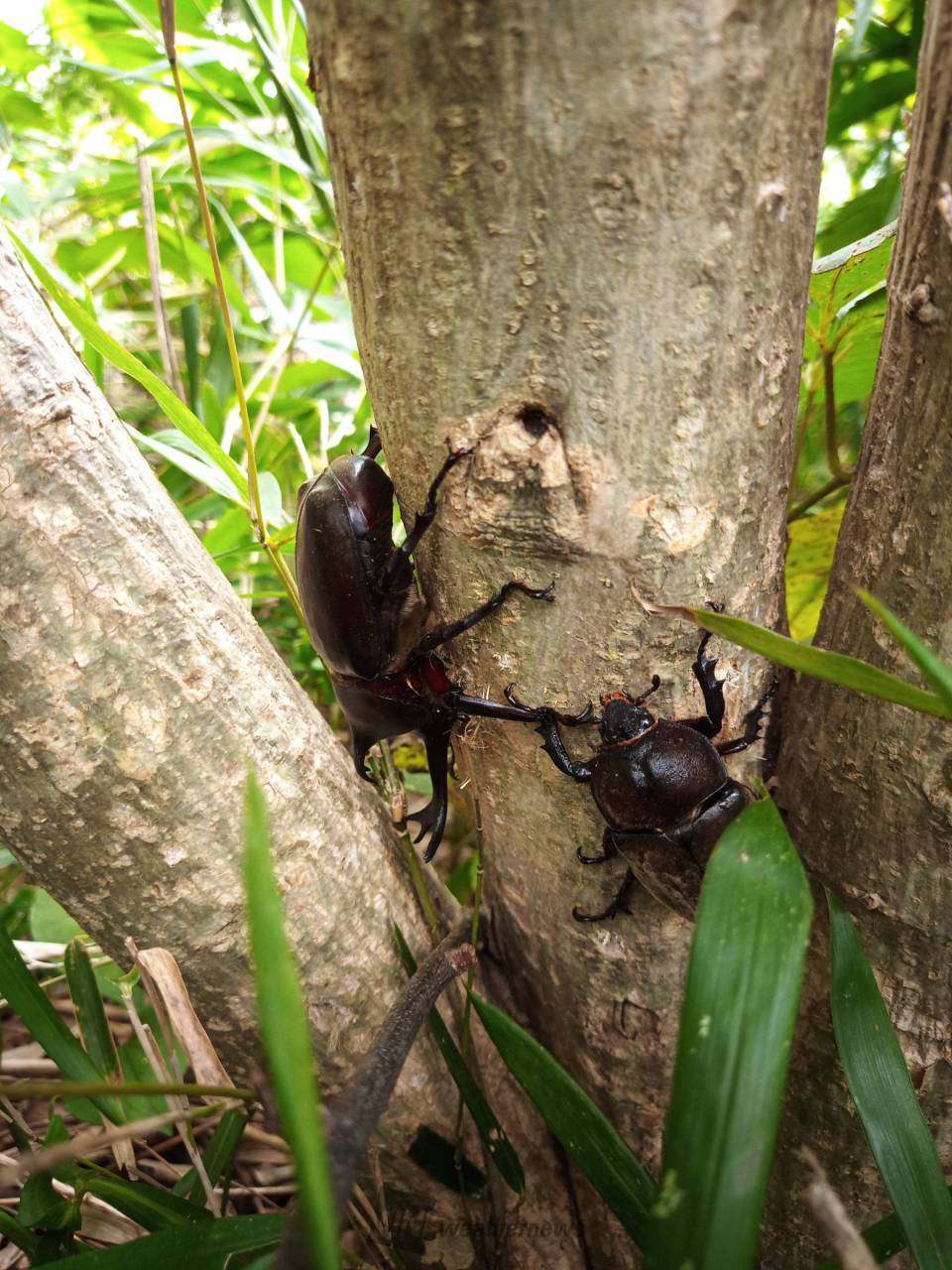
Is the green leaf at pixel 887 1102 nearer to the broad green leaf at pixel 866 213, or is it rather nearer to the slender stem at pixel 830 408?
the slender stem at pixel 830 408

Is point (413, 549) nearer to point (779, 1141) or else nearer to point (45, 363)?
point (45, 363)

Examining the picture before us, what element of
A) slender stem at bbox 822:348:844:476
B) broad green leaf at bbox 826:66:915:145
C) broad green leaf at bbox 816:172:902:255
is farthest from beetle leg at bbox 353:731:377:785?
broad green leaf at bbox 826:66:915:145

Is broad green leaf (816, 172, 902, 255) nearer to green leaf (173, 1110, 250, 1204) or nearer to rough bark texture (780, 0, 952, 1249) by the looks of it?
rough bark texture (780, 0, 952, 1249)

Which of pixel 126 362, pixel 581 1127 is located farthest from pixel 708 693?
pixel 126 362

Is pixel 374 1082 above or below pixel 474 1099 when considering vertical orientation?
above

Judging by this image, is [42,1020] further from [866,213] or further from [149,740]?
[866,213]

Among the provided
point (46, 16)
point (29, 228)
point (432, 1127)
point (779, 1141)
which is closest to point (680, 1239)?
point (779, 1141)

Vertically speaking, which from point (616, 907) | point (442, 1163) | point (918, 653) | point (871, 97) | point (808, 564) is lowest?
point (442, 1163)
